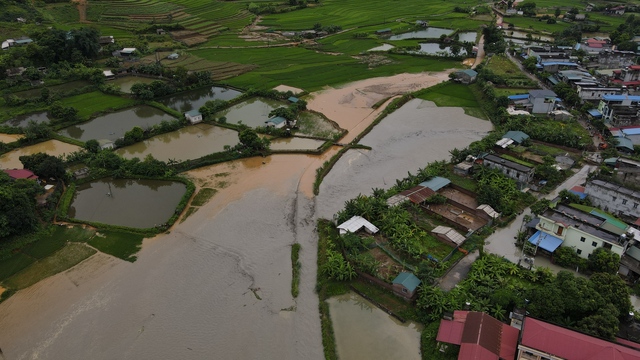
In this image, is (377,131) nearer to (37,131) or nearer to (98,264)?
(98,264)

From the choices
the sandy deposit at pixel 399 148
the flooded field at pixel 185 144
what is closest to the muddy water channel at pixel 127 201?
the flooded field at pixel 185 144

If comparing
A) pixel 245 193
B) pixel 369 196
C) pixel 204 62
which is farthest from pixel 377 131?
pixel 204 62

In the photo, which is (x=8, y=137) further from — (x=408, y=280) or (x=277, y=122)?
(x=408, y=280)

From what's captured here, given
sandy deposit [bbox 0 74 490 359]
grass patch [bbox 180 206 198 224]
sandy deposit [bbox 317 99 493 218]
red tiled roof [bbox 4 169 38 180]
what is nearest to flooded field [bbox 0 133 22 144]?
red tiled roof [bbox 4 169 38 180]

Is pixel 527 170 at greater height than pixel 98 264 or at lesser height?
greater

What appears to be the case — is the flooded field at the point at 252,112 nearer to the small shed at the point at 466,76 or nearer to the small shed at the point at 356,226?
the small shed at the point at 356,226
